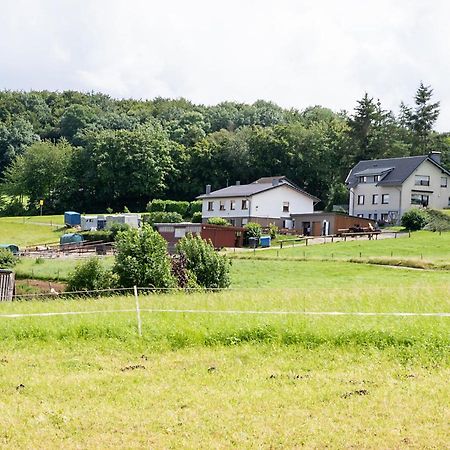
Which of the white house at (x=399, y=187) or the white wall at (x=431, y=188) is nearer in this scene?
the white wall at (x=431, y=188)

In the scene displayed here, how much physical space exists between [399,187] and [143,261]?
4952cm

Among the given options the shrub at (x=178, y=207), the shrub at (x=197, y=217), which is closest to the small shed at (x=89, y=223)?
the shrub at (x=197, y=217)

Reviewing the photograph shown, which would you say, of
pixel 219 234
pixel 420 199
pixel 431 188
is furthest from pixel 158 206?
pixel 431 188

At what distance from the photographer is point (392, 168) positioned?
238ft

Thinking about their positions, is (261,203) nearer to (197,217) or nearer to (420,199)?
(197,217)

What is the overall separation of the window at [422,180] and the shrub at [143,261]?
165 feet

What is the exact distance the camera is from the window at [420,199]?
2758 inches

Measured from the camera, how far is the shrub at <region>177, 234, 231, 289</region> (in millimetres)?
27312

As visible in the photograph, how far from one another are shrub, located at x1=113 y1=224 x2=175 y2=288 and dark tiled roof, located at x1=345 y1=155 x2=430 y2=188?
1905 inches

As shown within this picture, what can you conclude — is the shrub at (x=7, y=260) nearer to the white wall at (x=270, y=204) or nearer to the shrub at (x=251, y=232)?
the shrub at (x=251, y=232)

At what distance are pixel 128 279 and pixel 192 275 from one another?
2785mm

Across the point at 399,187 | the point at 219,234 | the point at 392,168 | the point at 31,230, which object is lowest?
the point at 31,230

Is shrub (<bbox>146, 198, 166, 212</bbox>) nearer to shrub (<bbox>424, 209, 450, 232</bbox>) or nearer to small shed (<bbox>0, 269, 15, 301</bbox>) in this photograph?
shrub (<bbox>424, 209, 450, 232</bbox>)

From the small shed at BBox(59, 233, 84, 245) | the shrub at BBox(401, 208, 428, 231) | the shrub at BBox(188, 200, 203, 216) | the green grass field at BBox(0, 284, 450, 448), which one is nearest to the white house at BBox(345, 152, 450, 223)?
the shrub at BBox(401, 208, 428, 231)
